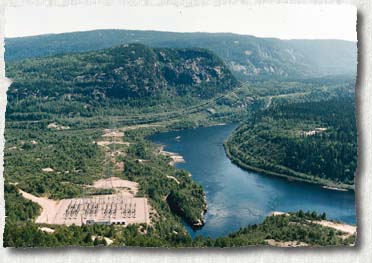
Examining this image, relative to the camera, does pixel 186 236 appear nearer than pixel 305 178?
Yes

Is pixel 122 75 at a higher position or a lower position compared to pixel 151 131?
higher

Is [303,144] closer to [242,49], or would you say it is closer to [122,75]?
[122,75]

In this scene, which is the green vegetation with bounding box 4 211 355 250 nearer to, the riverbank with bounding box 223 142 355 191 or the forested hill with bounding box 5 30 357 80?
the riverbank with bounding box 223 142 355 191

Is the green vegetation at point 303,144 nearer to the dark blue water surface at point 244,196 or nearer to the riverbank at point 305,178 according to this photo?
the riverbank at point 305,178

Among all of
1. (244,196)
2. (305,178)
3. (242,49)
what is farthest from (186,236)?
(242,49)

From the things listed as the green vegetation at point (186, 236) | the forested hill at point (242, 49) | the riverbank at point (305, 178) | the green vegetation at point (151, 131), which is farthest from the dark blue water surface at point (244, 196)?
the forested hill at point (242, 49)

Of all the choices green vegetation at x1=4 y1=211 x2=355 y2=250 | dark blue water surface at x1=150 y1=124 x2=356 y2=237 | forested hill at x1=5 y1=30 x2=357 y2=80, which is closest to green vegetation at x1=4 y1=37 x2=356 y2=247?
green vegetation at x1=4 y1=211 x2=355 y2=250
